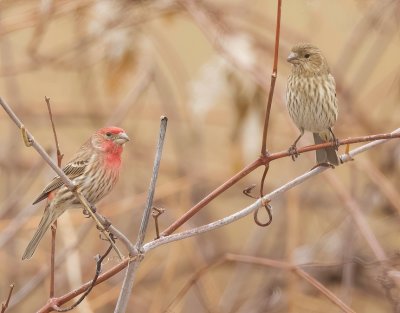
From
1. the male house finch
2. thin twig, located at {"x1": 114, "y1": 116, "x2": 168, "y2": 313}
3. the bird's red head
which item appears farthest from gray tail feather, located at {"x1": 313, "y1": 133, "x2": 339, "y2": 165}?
thin twig, located at {"x1": 114, "y1": 116, "x2": 168, "y2": 313}

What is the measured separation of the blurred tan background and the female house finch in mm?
699

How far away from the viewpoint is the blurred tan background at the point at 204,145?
4832 millimetres

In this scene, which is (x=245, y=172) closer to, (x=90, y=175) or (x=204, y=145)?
(x=90, y=175)

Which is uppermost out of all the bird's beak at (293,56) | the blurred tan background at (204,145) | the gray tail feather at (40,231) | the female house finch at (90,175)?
the bird's beak at (293,56)

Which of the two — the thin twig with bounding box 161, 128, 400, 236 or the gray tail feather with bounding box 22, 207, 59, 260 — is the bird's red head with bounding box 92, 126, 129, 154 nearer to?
the gray tail feather with bounding box 22, 207, 59, 260

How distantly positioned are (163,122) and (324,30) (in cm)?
458

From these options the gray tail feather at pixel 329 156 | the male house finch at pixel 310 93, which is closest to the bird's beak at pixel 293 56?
the male house finch at pixel 310 93

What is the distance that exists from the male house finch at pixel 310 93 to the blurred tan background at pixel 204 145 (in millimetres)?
718

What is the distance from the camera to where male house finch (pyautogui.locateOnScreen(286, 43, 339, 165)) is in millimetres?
3570

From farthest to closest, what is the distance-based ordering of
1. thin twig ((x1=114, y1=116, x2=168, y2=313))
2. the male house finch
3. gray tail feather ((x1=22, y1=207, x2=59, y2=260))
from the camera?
the male house finch → gray tail feather ((x1=22, y1=207, x2=59, y2=260)) → thin twig ((x1=114, y1=116, x2=168, y2=313))

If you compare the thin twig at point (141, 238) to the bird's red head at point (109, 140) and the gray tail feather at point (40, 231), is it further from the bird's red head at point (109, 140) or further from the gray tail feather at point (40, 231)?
the gray tail feather at point (40, 231)

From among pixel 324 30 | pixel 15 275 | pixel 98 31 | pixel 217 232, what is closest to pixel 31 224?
pixel 15 275

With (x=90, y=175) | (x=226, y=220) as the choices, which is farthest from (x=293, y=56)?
(x=226, y=220)

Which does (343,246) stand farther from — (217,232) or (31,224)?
(31,224)
